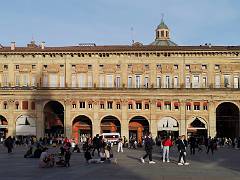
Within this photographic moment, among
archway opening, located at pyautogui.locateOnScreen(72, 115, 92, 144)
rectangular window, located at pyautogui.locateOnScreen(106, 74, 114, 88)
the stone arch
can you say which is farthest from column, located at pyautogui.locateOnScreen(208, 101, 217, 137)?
the stone arch

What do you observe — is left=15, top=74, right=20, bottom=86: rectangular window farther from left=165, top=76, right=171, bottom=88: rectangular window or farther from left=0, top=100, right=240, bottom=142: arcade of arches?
left=165, top=76, right=171, bottom=88: rectangular window

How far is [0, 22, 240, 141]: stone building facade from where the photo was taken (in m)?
70.8

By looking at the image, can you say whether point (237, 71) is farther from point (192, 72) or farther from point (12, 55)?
point (12, 55)

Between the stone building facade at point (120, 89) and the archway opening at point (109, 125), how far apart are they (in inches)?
5.3

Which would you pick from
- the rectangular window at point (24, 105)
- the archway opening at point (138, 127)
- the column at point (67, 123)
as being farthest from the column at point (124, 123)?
the rectangular window at point (24, 105)

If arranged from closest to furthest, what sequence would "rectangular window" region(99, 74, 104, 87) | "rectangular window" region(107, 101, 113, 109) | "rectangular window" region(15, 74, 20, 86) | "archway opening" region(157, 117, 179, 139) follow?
"archway opening" region(157, 117, 179, 139)
"rectangular window" region(107, 101, 113, 109)
"rectangular window" region(99, 74, 104, 87)
"rectangular window" region(15, 74, 20, 86)

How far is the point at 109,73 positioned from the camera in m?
72.5

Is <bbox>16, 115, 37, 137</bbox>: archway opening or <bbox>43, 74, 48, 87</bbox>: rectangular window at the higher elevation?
<bbox>43, 74, 48, 87</bbox>: rectangular window

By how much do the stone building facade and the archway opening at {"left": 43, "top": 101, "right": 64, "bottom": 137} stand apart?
0.95 ft

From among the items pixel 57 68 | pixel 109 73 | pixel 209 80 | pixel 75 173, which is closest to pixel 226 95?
pixel 209 80

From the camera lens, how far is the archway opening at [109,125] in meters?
72.2

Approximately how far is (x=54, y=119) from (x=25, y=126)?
4623 millimetres

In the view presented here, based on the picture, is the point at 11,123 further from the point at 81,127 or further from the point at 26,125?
the point at 81,127

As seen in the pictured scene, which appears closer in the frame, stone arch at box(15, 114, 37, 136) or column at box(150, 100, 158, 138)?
column at box(150, 100, 158, 138)
